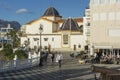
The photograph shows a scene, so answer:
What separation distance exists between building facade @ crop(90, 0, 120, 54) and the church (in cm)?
3501

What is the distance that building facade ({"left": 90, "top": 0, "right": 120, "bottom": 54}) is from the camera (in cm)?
6188

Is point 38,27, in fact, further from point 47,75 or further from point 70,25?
point 47,75

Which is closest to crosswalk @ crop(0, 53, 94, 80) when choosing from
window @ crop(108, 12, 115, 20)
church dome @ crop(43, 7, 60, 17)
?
window @ crop(108, 12, 115, 20)

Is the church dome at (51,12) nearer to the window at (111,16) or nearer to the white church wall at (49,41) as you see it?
the white church wall at (49,41)

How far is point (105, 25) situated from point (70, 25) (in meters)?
46.9

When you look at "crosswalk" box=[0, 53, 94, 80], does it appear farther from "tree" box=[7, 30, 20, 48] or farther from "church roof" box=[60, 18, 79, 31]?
"tree" box=[7, 30, 20, 48]

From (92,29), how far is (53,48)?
138 ft

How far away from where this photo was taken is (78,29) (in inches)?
4259

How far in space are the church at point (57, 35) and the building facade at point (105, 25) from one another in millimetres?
35007

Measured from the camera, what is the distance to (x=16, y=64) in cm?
3406

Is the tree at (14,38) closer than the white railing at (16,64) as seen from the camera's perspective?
No

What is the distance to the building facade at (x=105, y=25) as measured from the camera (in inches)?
2436

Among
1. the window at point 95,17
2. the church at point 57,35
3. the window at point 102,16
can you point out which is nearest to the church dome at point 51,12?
the church at point 57,35

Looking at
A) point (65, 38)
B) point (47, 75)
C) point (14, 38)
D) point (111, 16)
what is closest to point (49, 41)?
point (65, 38)
